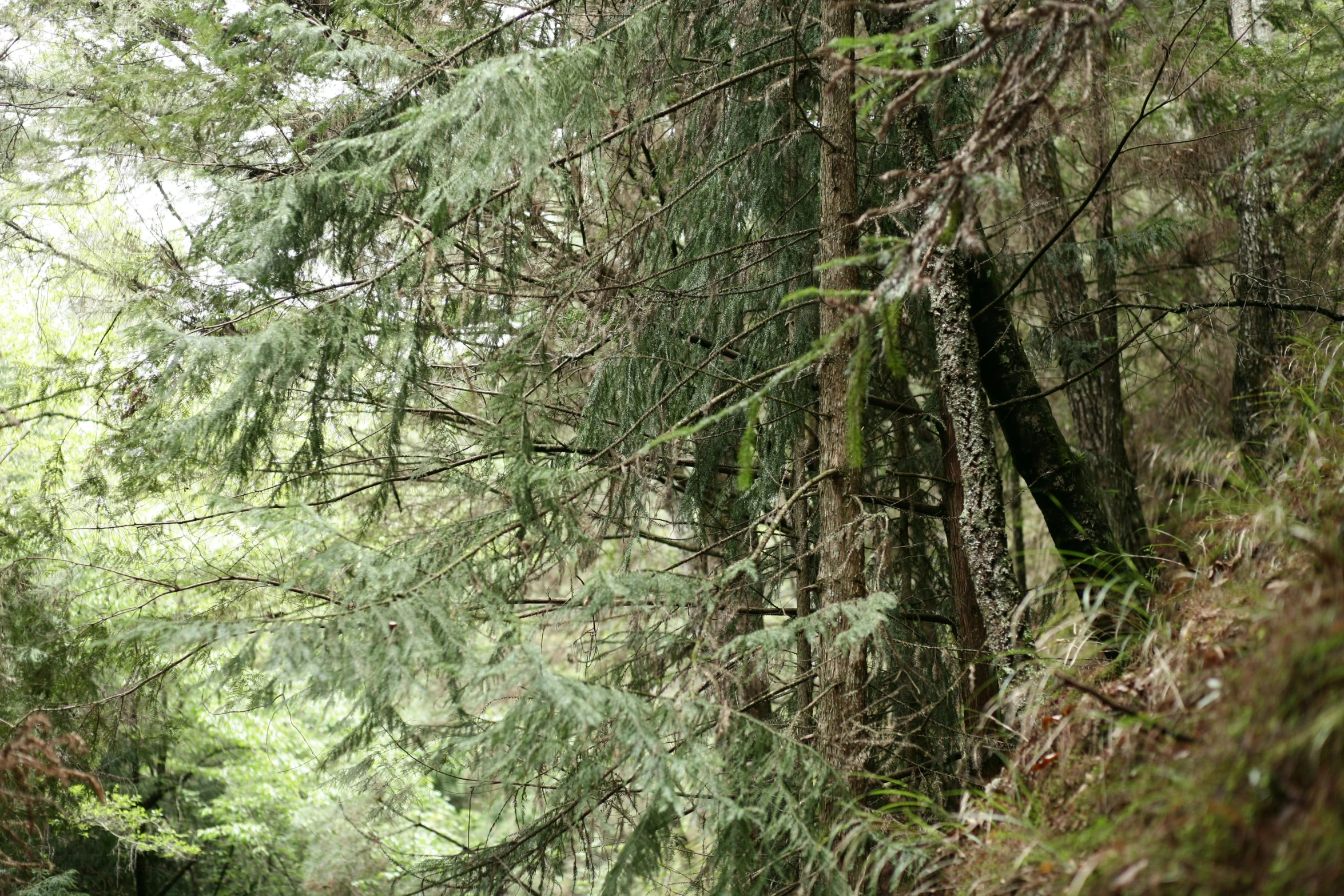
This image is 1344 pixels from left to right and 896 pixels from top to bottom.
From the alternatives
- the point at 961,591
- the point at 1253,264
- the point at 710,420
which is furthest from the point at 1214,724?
the point at 1253,264

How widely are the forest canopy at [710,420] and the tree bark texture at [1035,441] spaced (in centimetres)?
3

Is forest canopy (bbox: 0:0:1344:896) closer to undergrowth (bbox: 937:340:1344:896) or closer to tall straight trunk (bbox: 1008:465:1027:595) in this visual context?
undergrowth (bbox: 937:340:1344:896)

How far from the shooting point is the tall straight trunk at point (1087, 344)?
677cm

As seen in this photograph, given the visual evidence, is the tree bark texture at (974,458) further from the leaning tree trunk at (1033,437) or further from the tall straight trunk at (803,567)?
the tall straight trunk at (803,567)

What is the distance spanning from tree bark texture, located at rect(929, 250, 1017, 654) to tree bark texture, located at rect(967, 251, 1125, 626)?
0.72 metres

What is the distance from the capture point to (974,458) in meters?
4.47

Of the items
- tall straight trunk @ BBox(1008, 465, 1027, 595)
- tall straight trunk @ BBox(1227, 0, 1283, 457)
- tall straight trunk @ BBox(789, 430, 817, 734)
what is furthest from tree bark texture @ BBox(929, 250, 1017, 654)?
tall straight trunk @ BBox(1008, 465, 1027, 595)

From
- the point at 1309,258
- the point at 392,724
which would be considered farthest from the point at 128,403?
the point at 1309,258

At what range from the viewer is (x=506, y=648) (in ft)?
12.2

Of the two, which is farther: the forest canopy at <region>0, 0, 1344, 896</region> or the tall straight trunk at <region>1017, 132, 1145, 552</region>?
the tall straight trunk at <region>1017, 132, 1145, 552</region>

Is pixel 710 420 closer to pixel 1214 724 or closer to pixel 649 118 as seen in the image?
pixel 1214 724

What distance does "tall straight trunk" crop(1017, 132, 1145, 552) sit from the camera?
6.77 m

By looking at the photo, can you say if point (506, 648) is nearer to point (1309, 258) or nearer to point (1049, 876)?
point (1049, 876)

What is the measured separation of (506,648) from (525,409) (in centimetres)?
114
